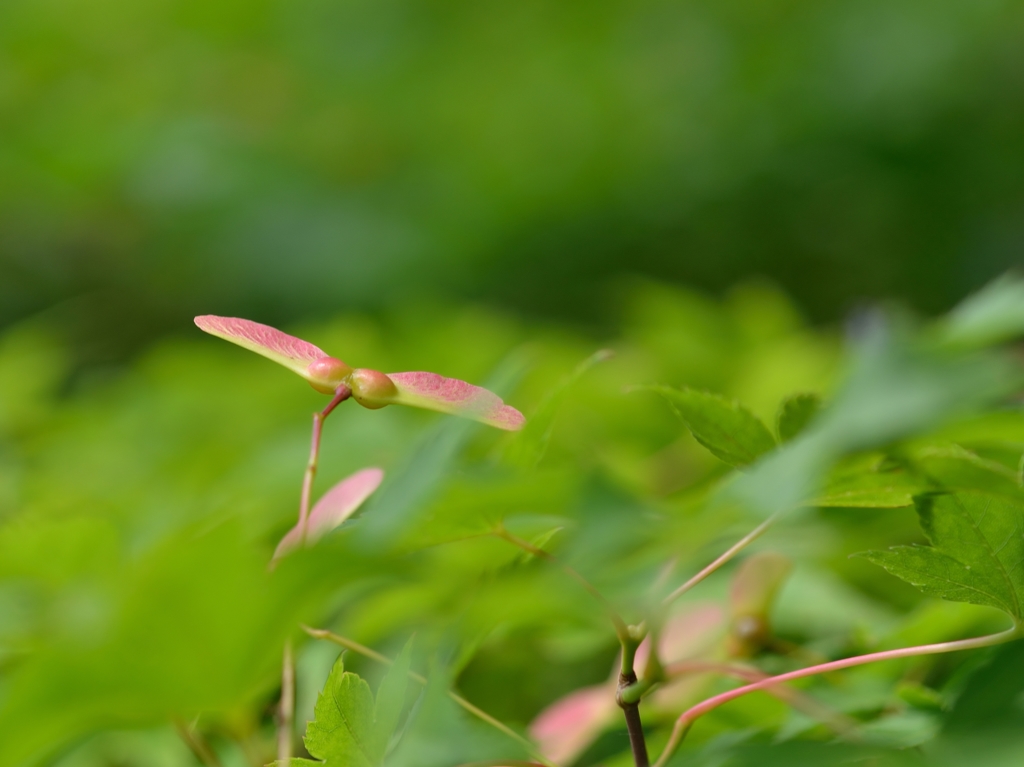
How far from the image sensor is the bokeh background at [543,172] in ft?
7.99

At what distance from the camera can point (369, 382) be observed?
0.36 m

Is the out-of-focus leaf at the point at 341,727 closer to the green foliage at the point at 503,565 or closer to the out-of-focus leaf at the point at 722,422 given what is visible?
the green foliage at the point at 503,565

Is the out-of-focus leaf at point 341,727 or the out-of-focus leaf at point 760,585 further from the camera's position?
the out-of-focus leaf at point 760,585

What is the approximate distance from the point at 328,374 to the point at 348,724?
0.39 ft

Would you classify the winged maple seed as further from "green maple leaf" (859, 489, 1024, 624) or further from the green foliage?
"green maple leaf" (859, 489, 1024, 624)

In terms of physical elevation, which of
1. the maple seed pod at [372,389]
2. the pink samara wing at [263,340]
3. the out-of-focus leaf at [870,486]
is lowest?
the out-of-focus leaf at [870,486]

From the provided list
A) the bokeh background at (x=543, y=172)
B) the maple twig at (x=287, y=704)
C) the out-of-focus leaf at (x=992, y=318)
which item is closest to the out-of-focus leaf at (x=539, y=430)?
the maple twig at (x=287, y=704)

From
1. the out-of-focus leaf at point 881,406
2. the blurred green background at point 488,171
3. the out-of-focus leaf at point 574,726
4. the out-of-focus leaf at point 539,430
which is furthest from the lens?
the blurred green background at point 488,171

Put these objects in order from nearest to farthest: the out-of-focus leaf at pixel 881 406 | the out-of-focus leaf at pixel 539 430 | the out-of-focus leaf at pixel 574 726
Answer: the out-of-focus leaf at pixel 881 406 → the out-of-focus leaf at pixel 539 430 → the out-of-focus leaf at pixel 574 726

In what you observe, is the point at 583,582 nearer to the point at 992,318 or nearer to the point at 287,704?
the point at 287,704

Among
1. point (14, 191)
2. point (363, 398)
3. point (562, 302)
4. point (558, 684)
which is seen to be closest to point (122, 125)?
point (14, 191)

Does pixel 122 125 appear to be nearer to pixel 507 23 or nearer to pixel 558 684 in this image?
pixel 507 23

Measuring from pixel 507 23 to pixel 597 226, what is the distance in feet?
2.23

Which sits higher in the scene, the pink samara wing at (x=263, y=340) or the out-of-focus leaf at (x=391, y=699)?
the pink samara wing at (x=263, y=340)
